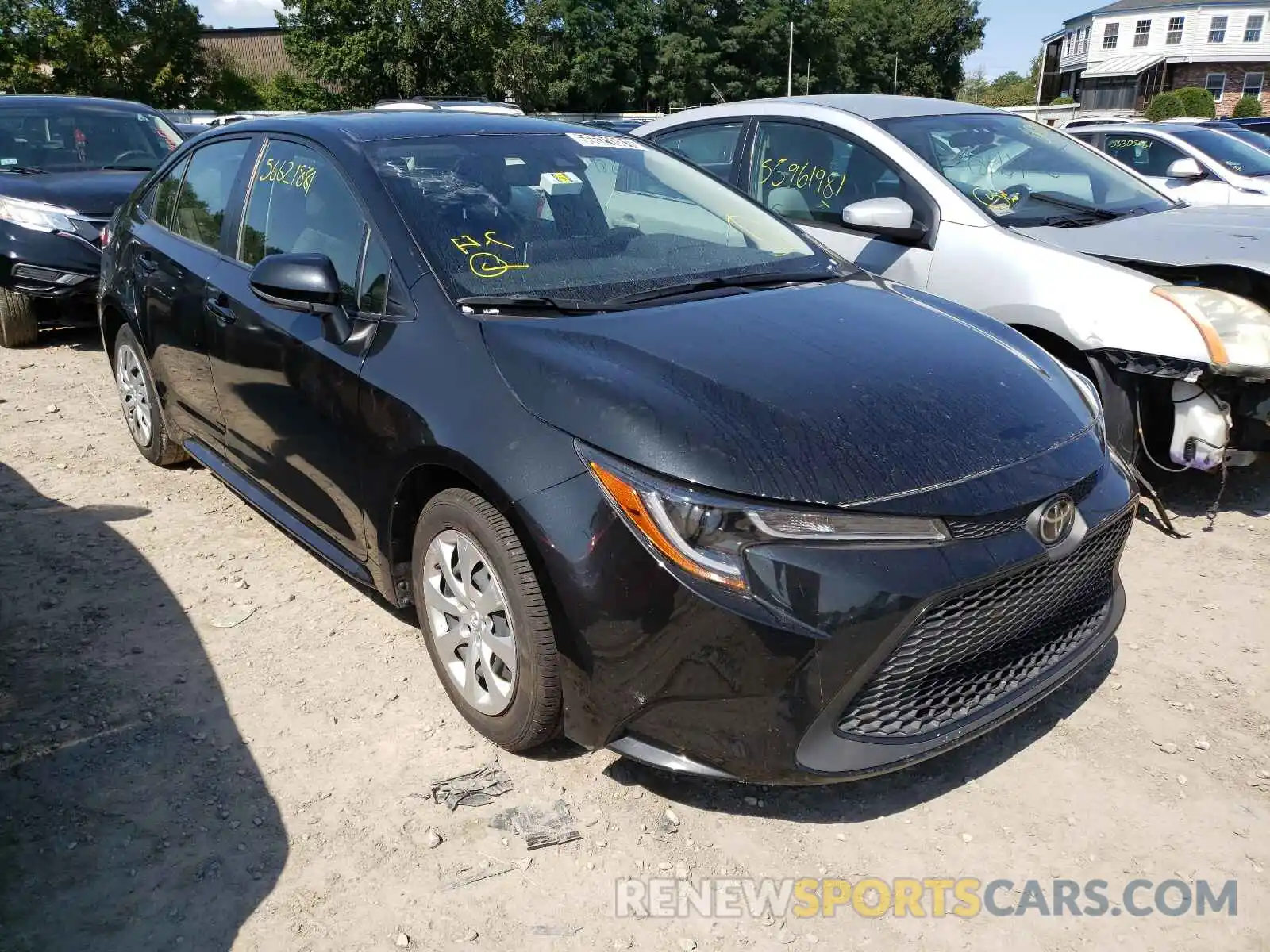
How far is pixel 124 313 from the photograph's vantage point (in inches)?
182

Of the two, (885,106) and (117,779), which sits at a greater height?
(885,106)

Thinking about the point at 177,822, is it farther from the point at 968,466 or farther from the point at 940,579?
the point at 968,466

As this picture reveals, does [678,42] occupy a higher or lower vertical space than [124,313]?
higher

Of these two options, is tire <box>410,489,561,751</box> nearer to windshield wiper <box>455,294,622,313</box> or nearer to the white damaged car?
windshield wiper <box>455,294,622,313</box>

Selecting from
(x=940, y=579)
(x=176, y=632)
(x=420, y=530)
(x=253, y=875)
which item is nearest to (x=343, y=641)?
(x=176, y=632)

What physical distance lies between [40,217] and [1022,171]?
250 inches

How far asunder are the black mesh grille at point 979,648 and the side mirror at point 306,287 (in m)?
1.83

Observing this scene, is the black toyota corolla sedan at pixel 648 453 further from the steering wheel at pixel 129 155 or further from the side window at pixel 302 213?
the steering wheel at pixel 129 155

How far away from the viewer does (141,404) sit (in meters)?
4.80

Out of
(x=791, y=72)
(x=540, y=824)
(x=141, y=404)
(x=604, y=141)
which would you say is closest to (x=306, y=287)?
(x=604, y=141)

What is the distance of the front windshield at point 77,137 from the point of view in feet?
24.7

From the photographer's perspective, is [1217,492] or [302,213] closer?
[302,213]

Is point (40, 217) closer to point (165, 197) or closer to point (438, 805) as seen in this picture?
point (165, 197)

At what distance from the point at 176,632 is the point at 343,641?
0.60 m
